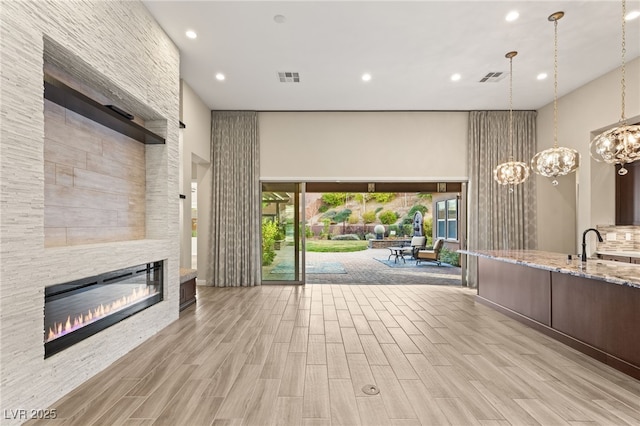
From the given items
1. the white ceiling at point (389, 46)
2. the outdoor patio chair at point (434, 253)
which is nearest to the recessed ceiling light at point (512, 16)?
the white ceiling at point (389, 46)

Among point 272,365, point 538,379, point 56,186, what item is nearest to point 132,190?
point 56,186

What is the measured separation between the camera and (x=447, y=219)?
38.6 ft

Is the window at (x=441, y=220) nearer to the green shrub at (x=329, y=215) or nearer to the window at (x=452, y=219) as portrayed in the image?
the window at (x=452, y=219)

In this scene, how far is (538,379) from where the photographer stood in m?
2.40

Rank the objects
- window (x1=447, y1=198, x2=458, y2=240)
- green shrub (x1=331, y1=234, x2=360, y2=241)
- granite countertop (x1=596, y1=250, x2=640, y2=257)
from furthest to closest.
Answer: green shrub (x1=331, y1=234, x2=360, y2=241)
window (x1=447, y1=198, x2=458, y2=240)
granite countertop (x1=596, y1=250, x2=640, y2=257)

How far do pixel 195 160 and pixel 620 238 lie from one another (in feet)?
24.2

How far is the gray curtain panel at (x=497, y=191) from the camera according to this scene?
6.00 m

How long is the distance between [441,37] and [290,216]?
4.05 meters

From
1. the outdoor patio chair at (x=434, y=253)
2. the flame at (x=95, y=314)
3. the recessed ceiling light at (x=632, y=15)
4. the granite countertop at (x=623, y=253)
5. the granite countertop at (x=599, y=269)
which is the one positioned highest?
the recessed ceiling light at (x=632, y=15)

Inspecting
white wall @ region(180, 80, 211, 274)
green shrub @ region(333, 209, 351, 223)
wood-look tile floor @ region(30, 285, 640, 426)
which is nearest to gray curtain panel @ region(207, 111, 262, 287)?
white wall @ region(180, 80, 211, 274)

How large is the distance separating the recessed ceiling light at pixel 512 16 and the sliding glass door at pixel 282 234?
4.17m

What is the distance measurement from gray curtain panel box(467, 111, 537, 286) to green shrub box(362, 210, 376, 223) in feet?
41.8

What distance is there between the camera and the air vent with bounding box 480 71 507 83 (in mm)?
4647

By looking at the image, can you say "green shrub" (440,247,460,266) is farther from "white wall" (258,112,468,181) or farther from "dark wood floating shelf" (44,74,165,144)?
"dark wood floating shelf" (44,74,165,144)
